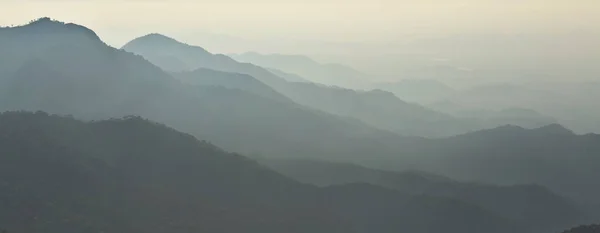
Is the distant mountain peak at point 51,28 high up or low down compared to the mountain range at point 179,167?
up

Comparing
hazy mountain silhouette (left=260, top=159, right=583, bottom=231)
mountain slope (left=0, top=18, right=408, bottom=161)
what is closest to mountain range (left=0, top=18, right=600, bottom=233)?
mountain slope (left=0, top=18, right=408, bottom=161)

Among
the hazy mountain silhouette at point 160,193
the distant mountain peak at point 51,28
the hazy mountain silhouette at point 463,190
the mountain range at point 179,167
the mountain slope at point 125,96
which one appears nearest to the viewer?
the hazy mountain silhouette at point 160,193

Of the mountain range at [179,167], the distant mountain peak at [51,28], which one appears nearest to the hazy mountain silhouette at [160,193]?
the mountain range at [179,167]

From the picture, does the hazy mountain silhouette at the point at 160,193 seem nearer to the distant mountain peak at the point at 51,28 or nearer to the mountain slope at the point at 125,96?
the mountain slope at the point at 125,96

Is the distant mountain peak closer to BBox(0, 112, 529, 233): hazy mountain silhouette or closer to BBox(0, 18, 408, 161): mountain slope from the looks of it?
BBox(0, 18, 408, 161): mountain slope

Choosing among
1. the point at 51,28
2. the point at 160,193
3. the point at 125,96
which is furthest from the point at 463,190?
the point at 51,28

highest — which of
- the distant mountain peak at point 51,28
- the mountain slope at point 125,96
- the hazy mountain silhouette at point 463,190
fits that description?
the distant mountain peak at point 51,28
